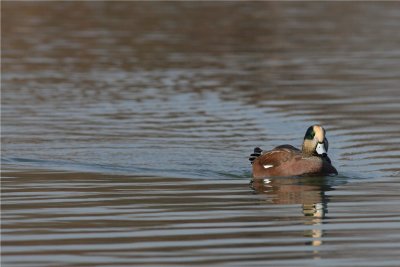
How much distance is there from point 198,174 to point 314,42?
16.8m

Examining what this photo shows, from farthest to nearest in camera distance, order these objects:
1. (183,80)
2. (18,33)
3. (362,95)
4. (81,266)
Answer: (18,33)
(183,80)
(362,95)
(81,266)

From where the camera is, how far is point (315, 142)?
15.9 m

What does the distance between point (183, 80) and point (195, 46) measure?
6.66 m

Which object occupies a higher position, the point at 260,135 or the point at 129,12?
the point at 129,12

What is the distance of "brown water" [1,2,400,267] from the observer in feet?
37.3

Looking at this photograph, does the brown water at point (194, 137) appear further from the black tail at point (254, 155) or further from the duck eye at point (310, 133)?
the duck eye at point (310, 133)

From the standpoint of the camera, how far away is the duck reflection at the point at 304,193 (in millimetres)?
12787

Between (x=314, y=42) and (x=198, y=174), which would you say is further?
(x=314, y=42)

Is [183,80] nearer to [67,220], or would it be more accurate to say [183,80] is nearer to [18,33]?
[18,33]

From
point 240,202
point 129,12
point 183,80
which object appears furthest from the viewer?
point 129,12

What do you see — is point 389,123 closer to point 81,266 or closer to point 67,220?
point 67,220

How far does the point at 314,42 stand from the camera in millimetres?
32438

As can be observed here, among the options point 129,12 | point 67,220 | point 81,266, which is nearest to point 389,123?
point 67,220

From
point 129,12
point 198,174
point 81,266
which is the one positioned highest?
point 129,12
